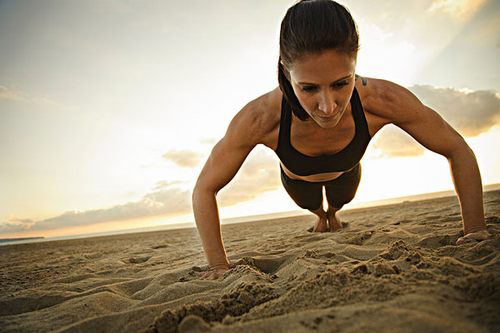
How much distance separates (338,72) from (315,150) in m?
0.97

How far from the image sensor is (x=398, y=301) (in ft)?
3.45

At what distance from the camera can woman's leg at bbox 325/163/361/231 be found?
3.50 meters

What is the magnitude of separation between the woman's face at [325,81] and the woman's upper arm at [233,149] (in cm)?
52

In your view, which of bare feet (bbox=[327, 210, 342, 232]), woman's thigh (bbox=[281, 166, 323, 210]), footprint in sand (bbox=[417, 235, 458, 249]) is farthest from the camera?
bare feet (bbox=[327, 210, 342, 232])

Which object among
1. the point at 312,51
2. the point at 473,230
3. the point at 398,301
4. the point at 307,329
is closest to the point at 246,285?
the point at 307,329

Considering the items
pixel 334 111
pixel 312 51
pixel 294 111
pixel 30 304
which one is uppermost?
pixel 312 51

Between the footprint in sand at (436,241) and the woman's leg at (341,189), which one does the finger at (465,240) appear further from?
the woman's leg at (341,189)

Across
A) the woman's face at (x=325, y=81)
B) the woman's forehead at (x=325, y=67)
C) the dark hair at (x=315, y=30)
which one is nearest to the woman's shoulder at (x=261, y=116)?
the dark hair at (x=315, y=30)

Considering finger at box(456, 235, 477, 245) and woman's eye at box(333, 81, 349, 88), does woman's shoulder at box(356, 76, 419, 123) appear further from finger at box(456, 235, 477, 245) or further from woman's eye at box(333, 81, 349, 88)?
finger at box(456, 235, 477, 245)

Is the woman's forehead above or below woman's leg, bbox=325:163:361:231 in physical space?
above

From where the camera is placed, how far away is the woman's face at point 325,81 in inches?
71.0

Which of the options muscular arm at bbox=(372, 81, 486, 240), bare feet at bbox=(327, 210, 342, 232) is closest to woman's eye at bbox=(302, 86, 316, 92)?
muscular arm at bbox=(372, 81, 486, 240)

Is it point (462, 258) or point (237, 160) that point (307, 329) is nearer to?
point (462, 258)

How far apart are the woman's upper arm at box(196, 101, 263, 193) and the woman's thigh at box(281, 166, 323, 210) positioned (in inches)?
47.0
